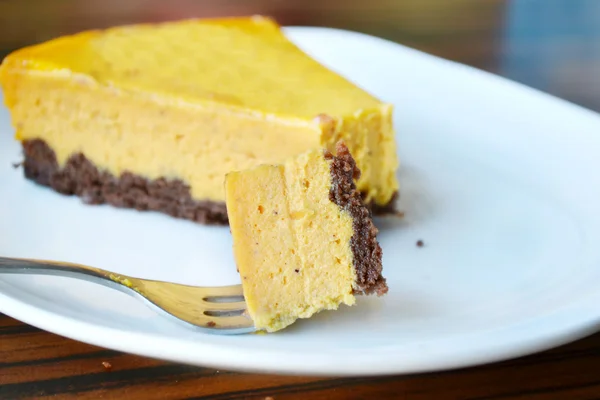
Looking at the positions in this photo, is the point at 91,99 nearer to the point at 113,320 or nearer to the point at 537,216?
the point at 113,320

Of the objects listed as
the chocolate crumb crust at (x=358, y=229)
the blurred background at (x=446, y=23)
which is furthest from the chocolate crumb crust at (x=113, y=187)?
the blurred background at (x=446, y=23)

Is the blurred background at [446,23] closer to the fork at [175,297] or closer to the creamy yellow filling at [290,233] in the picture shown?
the creamy yellow filling at [290,233]

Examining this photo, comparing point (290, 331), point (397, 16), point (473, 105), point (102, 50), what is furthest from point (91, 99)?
point (397, 16)

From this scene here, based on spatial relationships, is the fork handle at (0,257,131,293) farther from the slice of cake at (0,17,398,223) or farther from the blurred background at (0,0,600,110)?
the blurred background at (0,0,600,110)

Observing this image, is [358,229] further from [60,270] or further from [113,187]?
[113,187]

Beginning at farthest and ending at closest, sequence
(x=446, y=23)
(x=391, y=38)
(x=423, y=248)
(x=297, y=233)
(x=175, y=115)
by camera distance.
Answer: (x=446, y=23) < (x=391, y=38) < (x=175, y=115) < (x=423, y=248) < (x=297, y=233)

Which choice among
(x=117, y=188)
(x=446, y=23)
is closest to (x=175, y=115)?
(x=117, y=188)

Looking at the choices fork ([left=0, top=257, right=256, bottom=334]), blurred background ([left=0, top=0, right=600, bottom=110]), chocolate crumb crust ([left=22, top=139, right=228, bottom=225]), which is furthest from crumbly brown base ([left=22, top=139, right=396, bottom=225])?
blurred background ([left=0, top=0, right=600, bottom=110])
